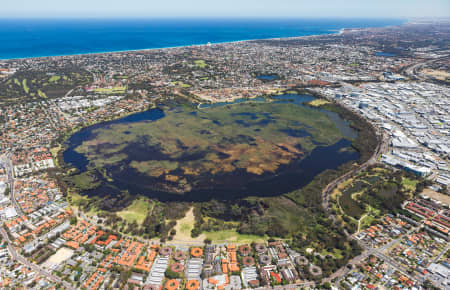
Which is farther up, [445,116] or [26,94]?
[26,94]

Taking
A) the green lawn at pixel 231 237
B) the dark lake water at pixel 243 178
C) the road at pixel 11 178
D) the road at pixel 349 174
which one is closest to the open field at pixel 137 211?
the dark lake water at pixel 243 178

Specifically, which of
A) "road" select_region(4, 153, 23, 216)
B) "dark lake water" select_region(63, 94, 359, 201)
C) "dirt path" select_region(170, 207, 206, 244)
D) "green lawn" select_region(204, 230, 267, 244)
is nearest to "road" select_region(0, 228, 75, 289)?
"road" select_region(4, 153, 23, 216)

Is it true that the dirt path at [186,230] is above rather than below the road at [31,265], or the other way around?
below

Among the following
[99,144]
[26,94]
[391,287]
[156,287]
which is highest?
[26,94]

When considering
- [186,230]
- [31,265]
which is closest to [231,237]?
Result: [186,230]

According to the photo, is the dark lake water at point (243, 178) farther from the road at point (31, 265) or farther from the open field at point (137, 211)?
the road at point (31, 265)

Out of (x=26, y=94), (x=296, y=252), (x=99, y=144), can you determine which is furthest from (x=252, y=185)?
(x=26, y=94)

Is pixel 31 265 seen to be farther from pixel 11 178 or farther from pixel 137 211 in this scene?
pixel 11 178

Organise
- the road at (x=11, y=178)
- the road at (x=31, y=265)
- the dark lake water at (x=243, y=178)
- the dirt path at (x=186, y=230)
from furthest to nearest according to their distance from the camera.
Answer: the dark lake water at (x=243, y=178) < the road at (x=11, y=178) < the dirt path at (x=186, y=230) < the road at (x=31, y=265)

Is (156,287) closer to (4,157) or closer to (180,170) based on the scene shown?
(180,170)

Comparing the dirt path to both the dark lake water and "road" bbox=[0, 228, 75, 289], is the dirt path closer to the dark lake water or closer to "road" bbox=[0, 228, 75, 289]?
the dark lake water

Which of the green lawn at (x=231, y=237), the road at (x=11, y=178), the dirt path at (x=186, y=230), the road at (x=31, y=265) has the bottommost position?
the green lawn at (x=231, y=237)
